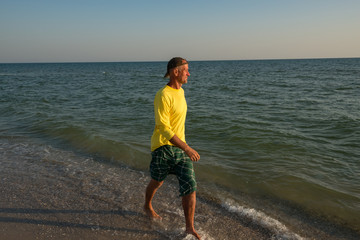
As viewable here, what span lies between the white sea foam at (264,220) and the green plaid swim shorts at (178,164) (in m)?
1.23

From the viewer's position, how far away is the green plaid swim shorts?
9.96 feet

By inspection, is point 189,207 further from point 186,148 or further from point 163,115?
point 163,115

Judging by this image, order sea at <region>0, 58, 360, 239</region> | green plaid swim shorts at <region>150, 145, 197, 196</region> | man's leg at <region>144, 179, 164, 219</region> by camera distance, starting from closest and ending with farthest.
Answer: green plaid swim shorts at <region>150, 145, 197, 196</region>, man's leg at <region>144, 179, 164, 219</region>, sea at <region>0, 58, 360, 239</region>

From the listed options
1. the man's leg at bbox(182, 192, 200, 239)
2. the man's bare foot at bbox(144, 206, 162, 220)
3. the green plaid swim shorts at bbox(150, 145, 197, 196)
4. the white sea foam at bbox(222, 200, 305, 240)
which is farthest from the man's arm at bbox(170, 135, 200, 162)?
the white sea foam at bbox(222, 200, 305, 240)

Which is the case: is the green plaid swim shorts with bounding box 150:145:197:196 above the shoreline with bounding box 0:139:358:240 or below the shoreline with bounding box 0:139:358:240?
above

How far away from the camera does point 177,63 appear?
3.05 meters

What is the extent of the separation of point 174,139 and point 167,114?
0.90 ft

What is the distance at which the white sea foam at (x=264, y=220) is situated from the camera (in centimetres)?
339

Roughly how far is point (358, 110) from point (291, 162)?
7270mm

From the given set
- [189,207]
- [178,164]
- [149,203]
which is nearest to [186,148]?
[178,164]

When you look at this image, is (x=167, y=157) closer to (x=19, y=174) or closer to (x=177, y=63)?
(x=177, y=63)

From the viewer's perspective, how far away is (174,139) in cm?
292

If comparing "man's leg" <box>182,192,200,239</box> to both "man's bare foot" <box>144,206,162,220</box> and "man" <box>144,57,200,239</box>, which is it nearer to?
"man" <box>144,57,200,239</box>

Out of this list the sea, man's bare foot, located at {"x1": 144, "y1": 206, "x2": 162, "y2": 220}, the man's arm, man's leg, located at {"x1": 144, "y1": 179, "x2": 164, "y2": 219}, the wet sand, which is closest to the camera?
the man's arm
